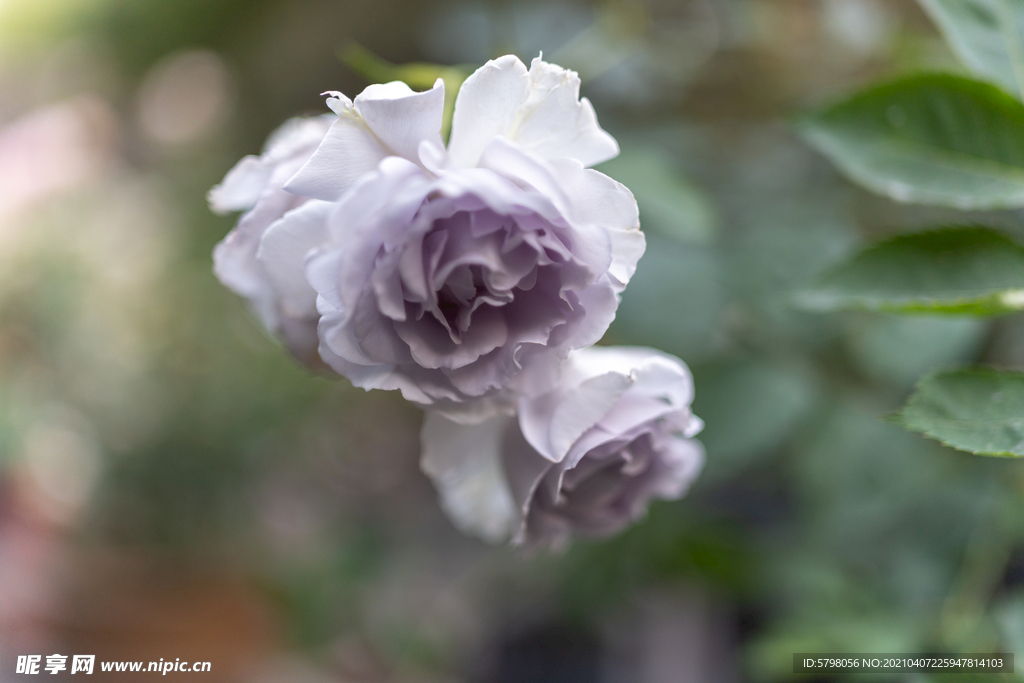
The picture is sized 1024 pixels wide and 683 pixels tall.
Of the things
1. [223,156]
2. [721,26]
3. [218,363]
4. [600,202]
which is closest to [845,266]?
[600,202]

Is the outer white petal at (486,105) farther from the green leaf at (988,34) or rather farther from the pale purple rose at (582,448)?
the green leaf at (988,34)

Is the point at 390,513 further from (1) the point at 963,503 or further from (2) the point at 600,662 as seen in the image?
(1) the point at 963,503

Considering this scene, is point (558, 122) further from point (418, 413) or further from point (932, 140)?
point (418, 413)

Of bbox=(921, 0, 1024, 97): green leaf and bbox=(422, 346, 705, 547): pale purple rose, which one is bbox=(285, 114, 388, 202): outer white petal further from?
bbox=(921, 0, 1024, 97): green leaf

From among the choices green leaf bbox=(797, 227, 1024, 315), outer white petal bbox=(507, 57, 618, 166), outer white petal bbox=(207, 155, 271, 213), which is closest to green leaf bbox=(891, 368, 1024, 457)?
green leaf bbox=(797, 227, 1024, 315)

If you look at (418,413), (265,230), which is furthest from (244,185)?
(418,413)

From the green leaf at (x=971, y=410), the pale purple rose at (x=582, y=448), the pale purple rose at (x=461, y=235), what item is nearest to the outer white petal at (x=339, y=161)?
the pale purple rose at (x=461, y=235)

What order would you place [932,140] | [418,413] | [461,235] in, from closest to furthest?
[461,235], [932,140], [418,413]
